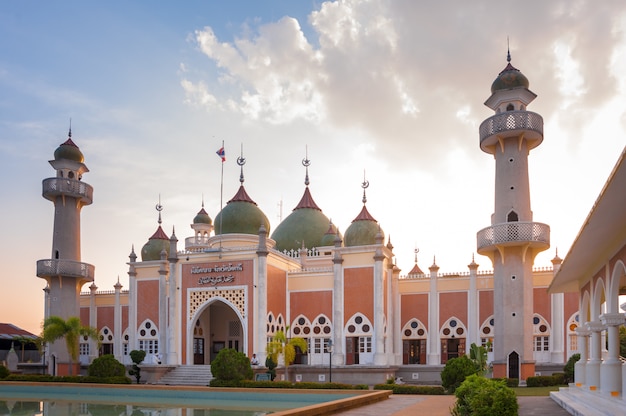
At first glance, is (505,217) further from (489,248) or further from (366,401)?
(366,401)

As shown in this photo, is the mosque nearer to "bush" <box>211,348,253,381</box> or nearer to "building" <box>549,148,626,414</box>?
"bush" <box>211,348,253,381</box>

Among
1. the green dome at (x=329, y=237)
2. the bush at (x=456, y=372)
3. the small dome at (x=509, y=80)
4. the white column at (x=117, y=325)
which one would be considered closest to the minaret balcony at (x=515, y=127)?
the small dome at (x=509, y=80)

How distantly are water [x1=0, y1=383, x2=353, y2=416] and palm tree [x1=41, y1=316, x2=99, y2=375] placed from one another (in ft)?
11.7

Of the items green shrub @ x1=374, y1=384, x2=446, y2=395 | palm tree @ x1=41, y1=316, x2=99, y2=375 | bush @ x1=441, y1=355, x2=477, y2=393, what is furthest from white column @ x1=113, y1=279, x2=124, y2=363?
bush @ x1=441, y1=355, x2=477, y2=393

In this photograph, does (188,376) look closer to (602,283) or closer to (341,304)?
(341,304)

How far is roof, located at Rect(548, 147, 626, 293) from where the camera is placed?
7117 mm

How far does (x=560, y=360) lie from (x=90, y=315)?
23144mm

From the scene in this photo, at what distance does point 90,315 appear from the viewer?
34.9 metres

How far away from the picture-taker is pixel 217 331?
32031 millimetres

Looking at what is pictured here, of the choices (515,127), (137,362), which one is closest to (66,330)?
(137,362)

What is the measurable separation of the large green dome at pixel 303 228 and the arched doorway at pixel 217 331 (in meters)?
5.27

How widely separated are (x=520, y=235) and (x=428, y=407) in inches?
381

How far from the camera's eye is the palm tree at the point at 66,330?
89.1ft

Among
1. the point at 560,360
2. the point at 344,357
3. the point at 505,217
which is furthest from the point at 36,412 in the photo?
the point at 560,360
